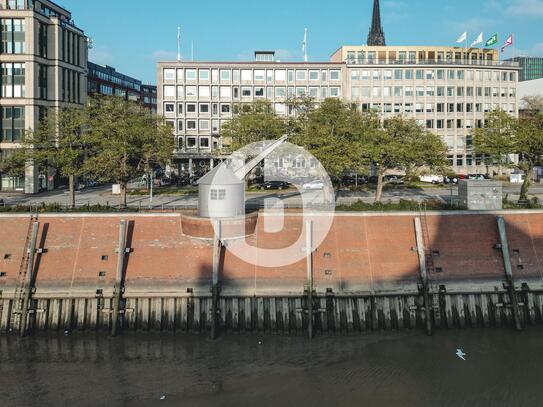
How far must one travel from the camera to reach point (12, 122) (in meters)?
86.8

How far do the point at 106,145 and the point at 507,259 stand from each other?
138 feet

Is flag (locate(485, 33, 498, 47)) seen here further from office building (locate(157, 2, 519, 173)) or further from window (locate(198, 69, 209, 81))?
window (locate(198, 69, 209, 81))

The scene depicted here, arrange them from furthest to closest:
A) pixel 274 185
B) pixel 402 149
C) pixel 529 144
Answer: pixel 274 185, pixel 402 149, pixel 529 144

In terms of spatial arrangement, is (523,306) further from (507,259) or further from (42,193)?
(42,193)

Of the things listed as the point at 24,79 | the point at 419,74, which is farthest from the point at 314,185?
the point at 419,74

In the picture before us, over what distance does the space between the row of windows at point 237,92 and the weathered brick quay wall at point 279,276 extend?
72.9 meters

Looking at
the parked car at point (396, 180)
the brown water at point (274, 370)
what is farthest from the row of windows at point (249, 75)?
the brown water at point (274, 370)

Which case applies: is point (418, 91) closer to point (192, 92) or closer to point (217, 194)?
point (192, 92)

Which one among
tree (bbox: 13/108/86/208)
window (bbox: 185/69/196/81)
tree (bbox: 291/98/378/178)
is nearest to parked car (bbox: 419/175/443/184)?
tree (bbox: 291/98/378/178)

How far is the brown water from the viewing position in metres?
29.9

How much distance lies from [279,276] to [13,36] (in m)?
69.9

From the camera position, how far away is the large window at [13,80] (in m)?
86.7

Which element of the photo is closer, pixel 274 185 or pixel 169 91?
pixel 274 185

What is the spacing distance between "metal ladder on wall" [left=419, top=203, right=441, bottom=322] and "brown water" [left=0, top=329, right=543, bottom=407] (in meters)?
2.07
